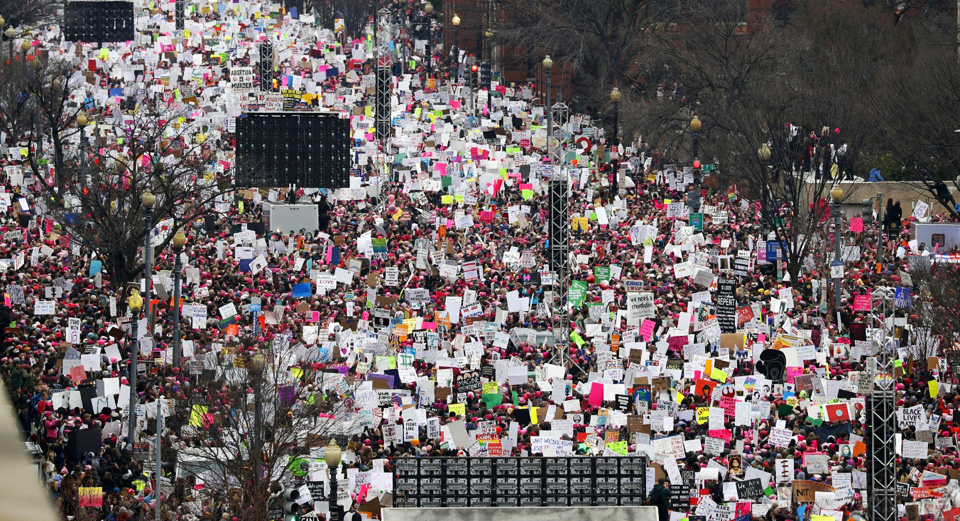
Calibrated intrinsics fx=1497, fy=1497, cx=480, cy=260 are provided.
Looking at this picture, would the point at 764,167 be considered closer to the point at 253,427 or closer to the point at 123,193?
the point at 123,193

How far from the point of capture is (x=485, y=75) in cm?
7188

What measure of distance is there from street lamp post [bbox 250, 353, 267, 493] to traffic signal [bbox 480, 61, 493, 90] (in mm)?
45472

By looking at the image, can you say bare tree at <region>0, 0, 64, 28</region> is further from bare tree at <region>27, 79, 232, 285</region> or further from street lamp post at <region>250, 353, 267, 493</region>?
street lamp post at <region>250, 353, 267, 493</region>

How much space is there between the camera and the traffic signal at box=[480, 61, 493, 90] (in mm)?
68312

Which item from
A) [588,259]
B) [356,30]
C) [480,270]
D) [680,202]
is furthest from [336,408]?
[356,30]

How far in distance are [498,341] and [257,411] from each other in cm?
849

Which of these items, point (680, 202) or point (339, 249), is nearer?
point (339, 249)

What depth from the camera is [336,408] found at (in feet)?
75.4

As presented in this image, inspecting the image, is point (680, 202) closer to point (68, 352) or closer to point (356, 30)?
point (68, 352)

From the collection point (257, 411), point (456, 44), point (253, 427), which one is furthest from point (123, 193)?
point (456, 44)

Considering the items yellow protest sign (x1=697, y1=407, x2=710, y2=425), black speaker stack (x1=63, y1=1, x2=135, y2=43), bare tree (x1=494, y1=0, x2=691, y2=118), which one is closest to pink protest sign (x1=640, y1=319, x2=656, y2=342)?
yellow protest sign (x1=697, y1=407, x2=710, y2=425)

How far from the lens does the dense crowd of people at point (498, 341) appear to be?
21.7m

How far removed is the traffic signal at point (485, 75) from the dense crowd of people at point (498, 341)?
59.5 ft

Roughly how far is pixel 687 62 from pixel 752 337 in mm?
29234
